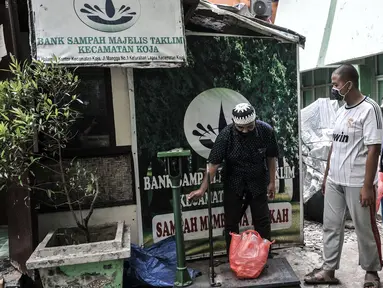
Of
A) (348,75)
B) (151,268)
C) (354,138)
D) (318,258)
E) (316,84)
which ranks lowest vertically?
(318,258)

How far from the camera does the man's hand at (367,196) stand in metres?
3.13

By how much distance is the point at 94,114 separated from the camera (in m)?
3.82

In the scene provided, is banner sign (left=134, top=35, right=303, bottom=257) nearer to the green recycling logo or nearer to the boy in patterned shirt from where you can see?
the boy in patterned shirt

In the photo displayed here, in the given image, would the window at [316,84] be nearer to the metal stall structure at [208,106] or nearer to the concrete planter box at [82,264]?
the metal stall structure at [208,106]

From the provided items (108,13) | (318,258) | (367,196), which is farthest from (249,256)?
(108,13)

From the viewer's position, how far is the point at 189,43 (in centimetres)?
397

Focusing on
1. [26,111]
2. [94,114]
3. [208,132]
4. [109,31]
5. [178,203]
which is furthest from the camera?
[208,132]

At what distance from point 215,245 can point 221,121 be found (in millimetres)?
1457

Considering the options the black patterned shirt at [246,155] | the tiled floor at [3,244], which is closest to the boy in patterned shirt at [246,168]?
the black patterned shirt at [246,155]

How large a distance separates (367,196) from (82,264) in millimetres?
2489

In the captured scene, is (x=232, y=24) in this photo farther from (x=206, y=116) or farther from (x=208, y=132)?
(x=208, y=132)

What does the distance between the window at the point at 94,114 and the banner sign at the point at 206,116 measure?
12.1 inches

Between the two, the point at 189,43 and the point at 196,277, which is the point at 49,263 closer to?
the point at 196,277

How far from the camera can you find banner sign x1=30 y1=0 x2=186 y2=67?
3.32 m
